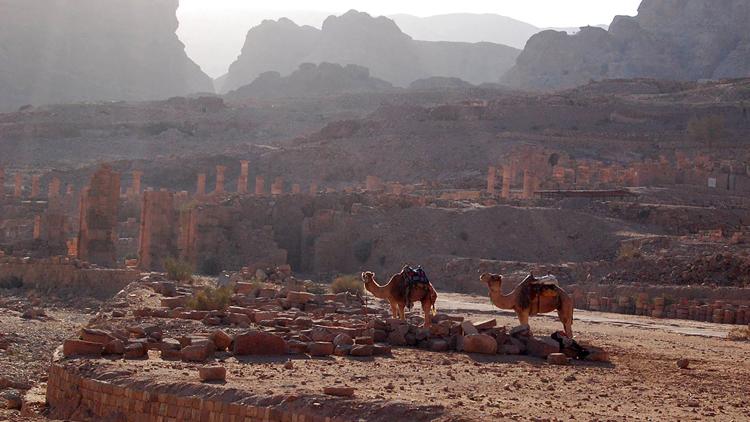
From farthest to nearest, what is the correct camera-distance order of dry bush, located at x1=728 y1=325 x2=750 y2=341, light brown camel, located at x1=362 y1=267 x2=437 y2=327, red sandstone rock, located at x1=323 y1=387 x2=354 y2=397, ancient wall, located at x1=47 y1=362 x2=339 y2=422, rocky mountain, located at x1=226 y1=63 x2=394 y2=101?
rocky mountain, located at x1=226 y1=63 x2=394 y2=101 → dry bush, located at x1=728 y1=325 x2=750 y2=341 → light brown camel, located at x1=362 y1=267 x2=437 y2=327 → red sandstone rock, located at x1=323 y1=387 x2=354 y2=397 → ancient wall, located at x1=47 y1=362 x2=339 y2=422

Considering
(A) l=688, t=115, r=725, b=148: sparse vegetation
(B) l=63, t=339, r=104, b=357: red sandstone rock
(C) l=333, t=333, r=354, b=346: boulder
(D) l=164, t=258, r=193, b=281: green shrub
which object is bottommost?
(B) l=63, t=339, r=104, b=357: red sandstone rock

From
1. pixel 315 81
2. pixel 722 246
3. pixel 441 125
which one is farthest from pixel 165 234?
pixel 315 81

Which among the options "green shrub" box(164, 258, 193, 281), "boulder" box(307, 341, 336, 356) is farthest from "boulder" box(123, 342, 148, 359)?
"green shrub" box(164, 258, 193, 281)

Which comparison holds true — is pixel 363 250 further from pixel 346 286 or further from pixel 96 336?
pixel 96 336

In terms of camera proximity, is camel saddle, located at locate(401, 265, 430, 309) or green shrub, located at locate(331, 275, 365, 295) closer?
camel saddle, located at locate(401, 265, 430, 309)

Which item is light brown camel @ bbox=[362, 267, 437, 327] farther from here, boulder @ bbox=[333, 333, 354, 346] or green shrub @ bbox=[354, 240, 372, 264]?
green shrub @ bbox=[354, 240, 372, 264]

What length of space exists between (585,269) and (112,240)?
43.7ft

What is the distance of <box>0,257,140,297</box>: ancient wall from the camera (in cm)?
3103

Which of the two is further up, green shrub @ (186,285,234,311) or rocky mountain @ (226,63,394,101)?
rocky mountain @ (226,63,394,101)

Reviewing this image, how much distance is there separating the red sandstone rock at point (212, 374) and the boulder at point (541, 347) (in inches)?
200

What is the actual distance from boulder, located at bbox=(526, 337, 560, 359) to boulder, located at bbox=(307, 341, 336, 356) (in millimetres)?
2709

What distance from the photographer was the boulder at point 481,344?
15.6 m

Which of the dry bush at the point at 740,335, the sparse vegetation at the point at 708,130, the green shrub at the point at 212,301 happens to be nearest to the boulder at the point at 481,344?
the green shrub at the point at 212,301

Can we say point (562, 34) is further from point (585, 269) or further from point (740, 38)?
point (585, 269)
